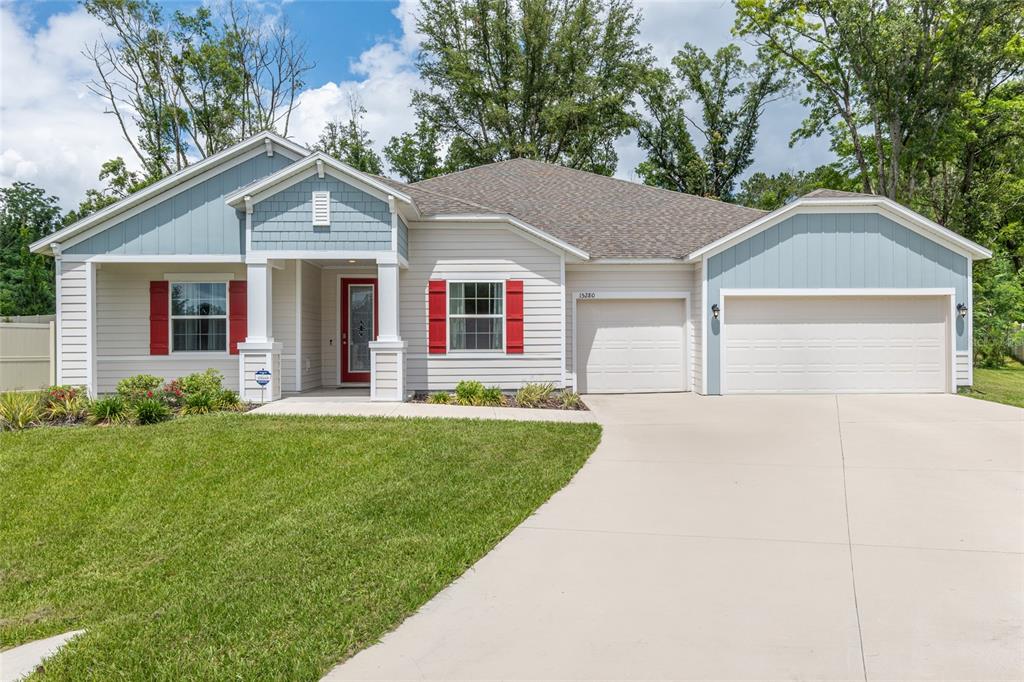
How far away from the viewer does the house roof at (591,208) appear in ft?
43.6

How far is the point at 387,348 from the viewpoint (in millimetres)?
10805

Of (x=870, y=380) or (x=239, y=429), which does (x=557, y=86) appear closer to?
(x=870, y=380)

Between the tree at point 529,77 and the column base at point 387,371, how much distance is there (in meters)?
18.8

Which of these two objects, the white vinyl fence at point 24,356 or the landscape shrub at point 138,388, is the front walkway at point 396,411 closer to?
the landscape shrub at point 138,388

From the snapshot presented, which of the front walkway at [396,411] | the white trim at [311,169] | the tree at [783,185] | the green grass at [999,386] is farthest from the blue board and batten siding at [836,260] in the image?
the tree at [783,185]

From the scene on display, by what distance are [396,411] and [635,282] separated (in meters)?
6.15

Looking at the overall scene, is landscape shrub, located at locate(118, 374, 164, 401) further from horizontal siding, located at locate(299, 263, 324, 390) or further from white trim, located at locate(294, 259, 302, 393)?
horizontal siding, located at locate(299, 263, 324, 390)

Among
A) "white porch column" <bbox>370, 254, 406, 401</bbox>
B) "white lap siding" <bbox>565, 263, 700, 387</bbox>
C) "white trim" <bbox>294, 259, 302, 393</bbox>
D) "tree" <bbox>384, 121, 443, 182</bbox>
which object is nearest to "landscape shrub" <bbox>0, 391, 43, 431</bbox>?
"white trim" <bbox>294, 259, 302, 393</bbox>

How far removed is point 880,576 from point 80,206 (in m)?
32.3

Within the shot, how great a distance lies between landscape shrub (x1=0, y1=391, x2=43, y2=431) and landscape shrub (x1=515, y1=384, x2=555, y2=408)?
7.52 meters

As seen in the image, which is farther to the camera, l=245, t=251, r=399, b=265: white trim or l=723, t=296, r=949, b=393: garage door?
l=723, t=296, r=949, b=393: garage door

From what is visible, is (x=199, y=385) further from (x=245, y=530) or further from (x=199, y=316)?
(x=245, y=530)

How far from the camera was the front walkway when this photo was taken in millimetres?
9312

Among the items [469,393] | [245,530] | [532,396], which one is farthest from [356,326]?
[245,530]
